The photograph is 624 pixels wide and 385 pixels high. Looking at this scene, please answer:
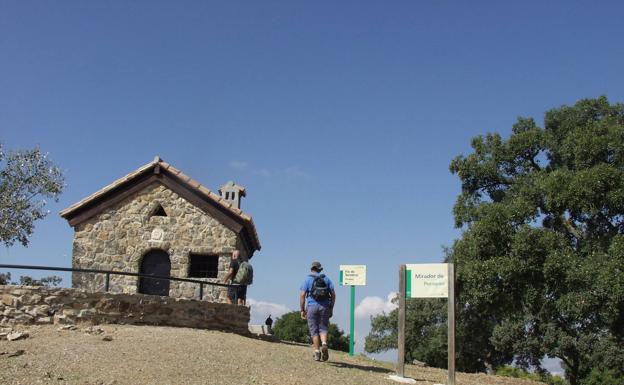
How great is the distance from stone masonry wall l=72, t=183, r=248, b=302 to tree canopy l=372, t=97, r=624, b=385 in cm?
772

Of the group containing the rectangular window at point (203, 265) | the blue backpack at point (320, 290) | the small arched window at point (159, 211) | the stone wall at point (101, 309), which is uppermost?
the small arched window at point (159, 211)

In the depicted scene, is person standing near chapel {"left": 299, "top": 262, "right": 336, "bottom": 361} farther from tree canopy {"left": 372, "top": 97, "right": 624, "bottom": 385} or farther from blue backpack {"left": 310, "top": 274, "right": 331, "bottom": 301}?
tree canopy {"left": 372, "top": 97, "right": 624, "bottom": 385}

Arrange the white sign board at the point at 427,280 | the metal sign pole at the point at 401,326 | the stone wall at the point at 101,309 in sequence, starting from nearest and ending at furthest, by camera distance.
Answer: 1. the white sign board at the point at 427,280
2. the metal sign pole at the point at 401,326
3. the stone wall at the point at 101,309

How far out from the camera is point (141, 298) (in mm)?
14609

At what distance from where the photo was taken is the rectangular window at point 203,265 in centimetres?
1933

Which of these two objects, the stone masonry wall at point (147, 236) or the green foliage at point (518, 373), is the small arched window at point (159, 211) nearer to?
the stone masonry wall at point (147, 236)

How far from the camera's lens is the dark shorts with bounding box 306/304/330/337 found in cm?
1139

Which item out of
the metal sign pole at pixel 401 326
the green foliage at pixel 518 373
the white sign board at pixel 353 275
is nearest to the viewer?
the metal sign pole at pixel 401 326

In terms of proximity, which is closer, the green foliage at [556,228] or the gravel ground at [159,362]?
the gravel ground at [159,362]

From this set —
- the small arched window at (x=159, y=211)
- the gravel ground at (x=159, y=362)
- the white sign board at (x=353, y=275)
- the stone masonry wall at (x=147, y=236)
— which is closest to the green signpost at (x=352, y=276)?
the white sign board at (x=353, y=275)

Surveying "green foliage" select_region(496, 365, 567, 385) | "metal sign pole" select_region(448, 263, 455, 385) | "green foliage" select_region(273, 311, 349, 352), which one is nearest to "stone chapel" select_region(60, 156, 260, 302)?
"metal sign pole" select_region(448, 263, 455, 385)

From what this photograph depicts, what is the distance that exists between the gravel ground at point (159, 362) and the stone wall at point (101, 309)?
0.56 meters

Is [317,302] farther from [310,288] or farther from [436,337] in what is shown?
[436,337]

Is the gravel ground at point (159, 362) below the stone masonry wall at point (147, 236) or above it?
below
